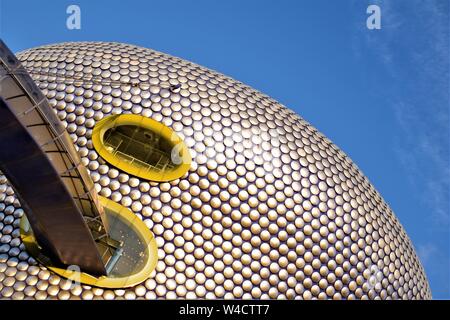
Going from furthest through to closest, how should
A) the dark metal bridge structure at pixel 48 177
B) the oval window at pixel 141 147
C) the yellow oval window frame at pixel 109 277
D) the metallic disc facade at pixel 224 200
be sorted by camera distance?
the oval window at pixel 141 147
the metallic disc facade at pixel 224 200
the yellow oval window frame at pixel 109 277
the dark metal bridge structure at pixel 48 177

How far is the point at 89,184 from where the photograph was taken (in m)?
12.6

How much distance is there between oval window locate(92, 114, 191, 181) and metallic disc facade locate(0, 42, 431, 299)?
0.63ft

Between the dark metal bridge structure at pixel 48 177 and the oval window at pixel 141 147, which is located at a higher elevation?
the oval window at pixel 141 147

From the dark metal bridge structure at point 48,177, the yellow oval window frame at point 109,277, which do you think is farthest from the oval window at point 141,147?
the dark metal bridge structure at point 48,177

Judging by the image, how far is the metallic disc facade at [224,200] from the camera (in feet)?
46.6

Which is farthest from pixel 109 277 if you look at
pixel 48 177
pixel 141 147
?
pixel 141 147

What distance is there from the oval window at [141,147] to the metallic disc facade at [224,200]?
0.63 ft

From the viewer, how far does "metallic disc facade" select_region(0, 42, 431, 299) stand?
14.2 m

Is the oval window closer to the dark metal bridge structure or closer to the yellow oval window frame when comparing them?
the yellow oval window frame

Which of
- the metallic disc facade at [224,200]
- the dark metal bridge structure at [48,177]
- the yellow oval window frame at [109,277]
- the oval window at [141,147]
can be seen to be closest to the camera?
the dark metal bridge structure at [48,177]

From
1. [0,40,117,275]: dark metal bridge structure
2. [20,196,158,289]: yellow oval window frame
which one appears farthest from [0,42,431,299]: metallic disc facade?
[0,40,117,275]: dark metal bridge structure

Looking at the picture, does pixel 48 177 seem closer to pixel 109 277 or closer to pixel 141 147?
pixel 109 277

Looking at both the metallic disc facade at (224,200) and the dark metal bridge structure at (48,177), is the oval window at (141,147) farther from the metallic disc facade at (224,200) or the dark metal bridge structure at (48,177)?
the dark metal bridge structure at (48,177)
